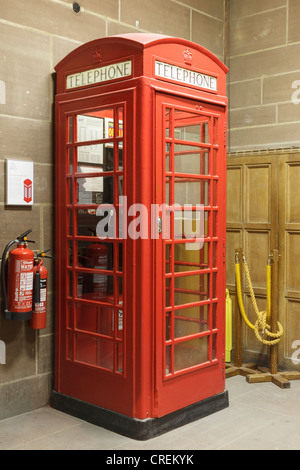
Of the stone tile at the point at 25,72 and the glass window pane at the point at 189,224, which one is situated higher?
the stone tile at the point at 25,72

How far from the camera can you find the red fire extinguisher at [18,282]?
3531 millimetres

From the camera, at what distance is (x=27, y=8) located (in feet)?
12.3

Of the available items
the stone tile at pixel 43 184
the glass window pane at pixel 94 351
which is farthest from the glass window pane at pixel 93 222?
the glass window pane at pixel 94 351

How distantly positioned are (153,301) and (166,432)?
2.90 ft

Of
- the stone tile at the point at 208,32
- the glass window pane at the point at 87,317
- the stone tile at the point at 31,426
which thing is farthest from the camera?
the stone tile at the point at 208,32

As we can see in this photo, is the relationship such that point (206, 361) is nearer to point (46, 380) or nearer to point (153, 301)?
point (153, 301)

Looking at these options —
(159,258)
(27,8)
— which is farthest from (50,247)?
(27,8)

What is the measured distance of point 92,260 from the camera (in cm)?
375

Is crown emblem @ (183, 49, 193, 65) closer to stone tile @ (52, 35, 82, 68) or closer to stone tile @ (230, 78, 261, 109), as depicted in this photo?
stone tile @ (52, 35, 82, 68)

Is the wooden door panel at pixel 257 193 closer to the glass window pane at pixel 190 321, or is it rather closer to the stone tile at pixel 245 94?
the stone tile at pixel 245 94

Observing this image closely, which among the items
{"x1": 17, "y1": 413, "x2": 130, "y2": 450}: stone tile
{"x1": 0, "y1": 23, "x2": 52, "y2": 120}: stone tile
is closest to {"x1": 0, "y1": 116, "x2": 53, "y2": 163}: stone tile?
{"x1": 0, "y1": 23, "x2": 52, "y2": 120}: stone tile

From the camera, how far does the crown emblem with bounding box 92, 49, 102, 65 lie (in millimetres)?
3577

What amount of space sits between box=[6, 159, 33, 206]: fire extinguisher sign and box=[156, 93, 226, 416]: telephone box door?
987 mm

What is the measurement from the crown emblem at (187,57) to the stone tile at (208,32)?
154 cm
